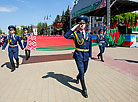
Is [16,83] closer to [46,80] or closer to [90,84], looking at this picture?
[46,80]

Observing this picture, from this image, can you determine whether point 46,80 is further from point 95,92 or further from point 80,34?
point 80,34

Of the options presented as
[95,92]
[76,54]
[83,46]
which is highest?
[83,46]

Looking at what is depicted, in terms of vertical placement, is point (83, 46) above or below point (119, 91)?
above

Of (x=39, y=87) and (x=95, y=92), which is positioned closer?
(x=95, y=92)

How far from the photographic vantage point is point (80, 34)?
307 cm

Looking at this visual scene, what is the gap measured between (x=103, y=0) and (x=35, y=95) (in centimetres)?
1398

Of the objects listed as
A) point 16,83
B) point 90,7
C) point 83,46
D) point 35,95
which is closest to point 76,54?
point 83,46

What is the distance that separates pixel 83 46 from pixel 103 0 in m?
12.9

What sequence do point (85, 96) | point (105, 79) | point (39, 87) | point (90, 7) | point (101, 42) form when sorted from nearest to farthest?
point (85, 96) < point (39, 87) < point (105, 79) < point (101, 42) < point (90, 7)

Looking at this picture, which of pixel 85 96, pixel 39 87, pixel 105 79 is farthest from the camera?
pixel 105 79

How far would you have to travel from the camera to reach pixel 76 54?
316 centimetres

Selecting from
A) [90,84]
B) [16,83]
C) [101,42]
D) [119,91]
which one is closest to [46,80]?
[16,83]

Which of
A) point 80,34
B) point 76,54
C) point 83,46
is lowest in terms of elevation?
point 76,54

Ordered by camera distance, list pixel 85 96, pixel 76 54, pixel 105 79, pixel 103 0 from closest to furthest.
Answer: pixel 85 96 < pixel 76 54 < pixel 105 79 < pixel 103 0
